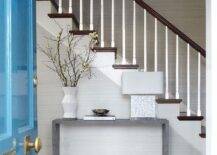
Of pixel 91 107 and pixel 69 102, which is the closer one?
pixel 69 102

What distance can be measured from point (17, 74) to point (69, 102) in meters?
2.18

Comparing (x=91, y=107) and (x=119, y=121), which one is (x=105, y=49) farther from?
(x=119, y=121)

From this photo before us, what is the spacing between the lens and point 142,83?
4012mm

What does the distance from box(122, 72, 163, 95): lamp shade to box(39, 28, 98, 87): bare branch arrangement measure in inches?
17.5

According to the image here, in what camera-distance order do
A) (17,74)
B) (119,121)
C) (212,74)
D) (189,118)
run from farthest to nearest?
(189,118)
(119,121)
(212,74)
(17,74)

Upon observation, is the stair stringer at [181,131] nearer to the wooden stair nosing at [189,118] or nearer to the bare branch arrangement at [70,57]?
the wooden stair nosing at [189,118]

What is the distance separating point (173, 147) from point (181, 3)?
215 centimetres

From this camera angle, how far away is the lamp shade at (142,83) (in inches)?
158

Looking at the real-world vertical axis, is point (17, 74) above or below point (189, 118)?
above

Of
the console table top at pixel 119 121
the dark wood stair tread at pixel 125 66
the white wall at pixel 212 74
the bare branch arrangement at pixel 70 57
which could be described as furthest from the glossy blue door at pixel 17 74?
the dark wood stair tread at pixel 125 66

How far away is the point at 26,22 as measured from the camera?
6.55ft

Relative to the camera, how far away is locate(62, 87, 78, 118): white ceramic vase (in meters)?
3.96

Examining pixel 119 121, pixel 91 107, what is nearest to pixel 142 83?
pixel 119 121

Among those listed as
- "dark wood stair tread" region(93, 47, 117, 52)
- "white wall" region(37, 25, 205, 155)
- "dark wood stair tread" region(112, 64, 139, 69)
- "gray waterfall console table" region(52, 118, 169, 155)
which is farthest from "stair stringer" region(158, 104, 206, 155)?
"dark wood stair tread" region(93, 47, 117, 52)
